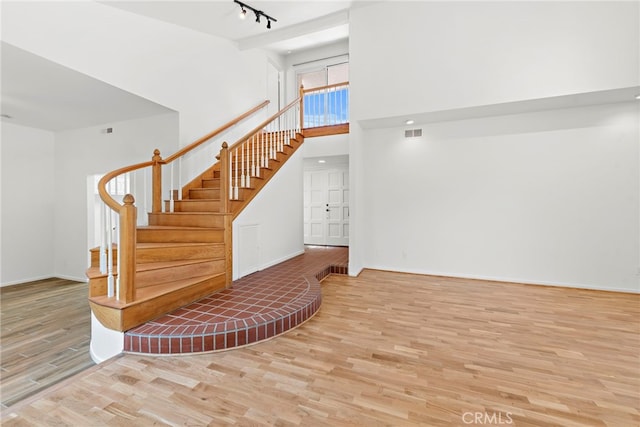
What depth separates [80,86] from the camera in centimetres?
335

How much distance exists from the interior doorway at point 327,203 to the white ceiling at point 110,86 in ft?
9.95

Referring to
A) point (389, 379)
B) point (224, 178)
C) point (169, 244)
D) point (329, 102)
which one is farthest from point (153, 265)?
point (329, 102)

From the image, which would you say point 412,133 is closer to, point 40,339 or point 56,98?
point 56,98

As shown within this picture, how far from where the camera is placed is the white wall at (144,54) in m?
2.71

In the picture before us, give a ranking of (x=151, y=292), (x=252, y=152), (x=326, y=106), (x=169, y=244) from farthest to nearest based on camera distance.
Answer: (x=326, y=106)
(x=252, y=152)
(x=169, y=244)
(x=151, y=292)

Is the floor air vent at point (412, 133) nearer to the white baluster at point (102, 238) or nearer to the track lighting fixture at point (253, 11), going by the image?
the track lighting fixture at point (253, 11)

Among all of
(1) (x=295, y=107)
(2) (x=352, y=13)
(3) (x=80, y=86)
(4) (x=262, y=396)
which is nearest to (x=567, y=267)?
(4) (x=262, y=396)

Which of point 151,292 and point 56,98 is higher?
point 56,98

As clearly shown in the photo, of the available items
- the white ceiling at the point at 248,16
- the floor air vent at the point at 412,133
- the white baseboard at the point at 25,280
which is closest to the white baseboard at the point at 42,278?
the white baseboard at the point at 25,280

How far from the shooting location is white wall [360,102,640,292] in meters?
3.70

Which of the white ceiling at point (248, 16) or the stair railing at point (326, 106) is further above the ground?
the white ceiling at point (248, 16)

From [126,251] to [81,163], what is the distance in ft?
13.4

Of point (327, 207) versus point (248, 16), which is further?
point (327, 207)

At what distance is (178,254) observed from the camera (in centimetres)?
312
